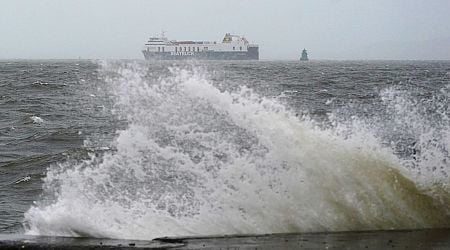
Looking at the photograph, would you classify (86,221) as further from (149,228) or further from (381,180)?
(381,180)

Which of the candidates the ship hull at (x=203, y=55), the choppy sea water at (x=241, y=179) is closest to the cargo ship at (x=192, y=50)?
the ship hull at (x=203, y=55)

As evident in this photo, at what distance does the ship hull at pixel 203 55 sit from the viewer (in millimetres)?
166538

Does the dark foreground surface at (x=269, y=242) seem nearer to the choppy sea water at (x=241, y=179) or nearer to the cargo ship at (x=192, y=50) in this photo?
the choppy sea water at (x=241, y=179)

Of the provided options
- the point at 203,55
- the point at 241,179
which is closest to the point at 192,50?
the point at 203,55

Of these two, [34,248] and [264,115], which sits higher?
[264,115]

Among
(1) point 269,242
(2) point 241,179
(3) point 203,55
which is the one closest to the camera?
(1) point 269,242

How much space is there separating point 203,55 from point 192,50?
3525mm

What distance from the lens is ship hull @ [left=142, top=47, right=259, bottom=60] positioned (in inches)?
6557

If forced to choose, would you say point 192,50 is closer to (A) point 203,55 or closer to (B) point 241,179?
(A) point 203,55

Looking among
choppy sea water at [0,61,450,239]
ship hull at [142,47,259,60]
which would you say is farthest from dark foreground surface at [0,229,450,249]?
ship hull at [142,47,259,60]

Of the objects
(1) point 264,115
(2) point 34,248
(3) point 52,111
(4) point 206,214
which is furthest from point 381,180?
(3) point 52,111

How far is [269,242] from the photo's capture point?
7.45 m

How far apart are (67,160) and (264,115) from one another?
306 inches

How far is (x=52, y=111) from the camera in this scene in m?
26.4
